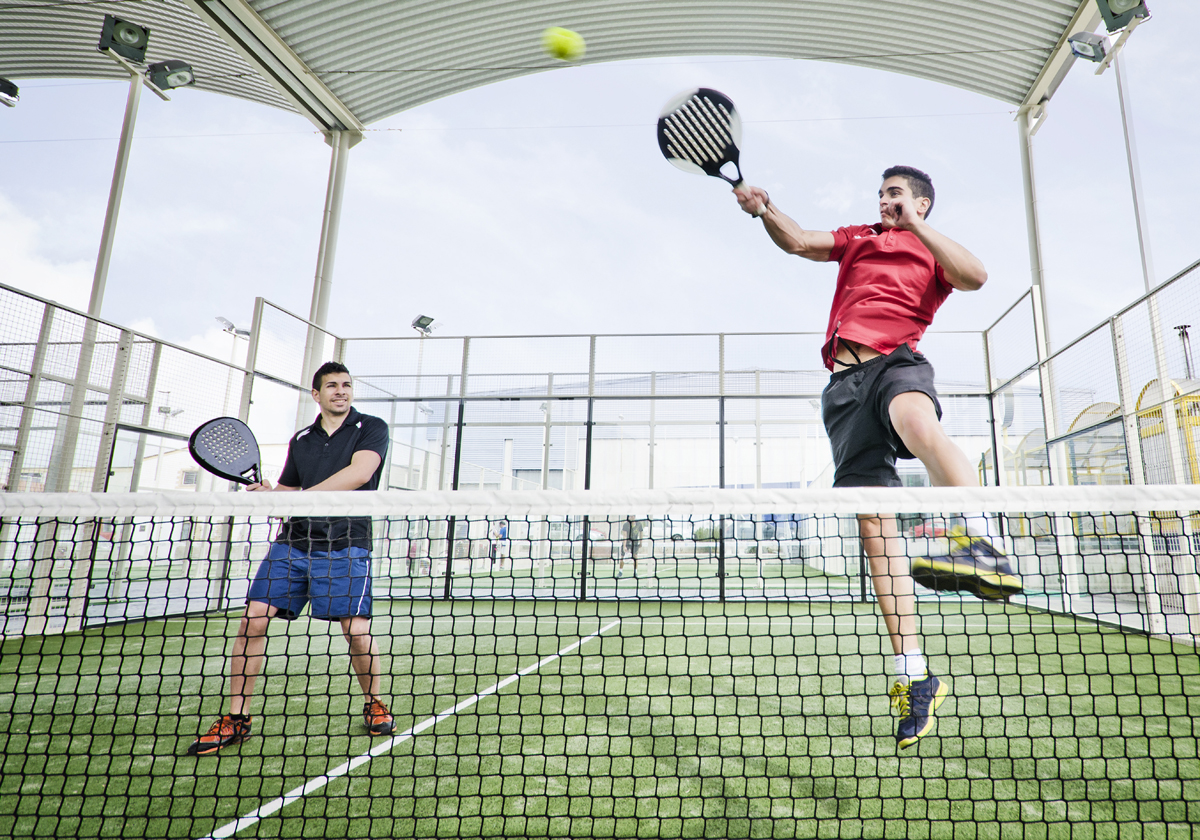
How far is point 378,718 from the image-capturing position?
3117 mm

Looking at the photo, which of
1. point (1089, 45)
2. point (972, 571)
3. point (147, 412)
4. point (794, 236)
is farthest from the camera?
point (1089, 45)

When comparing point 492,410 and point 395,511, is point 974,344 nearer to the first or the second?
point 492,410

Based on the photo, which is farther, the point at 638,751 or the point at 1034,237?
the point at 1034,237

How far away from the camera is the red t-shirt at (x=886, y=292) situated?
246 centimetres

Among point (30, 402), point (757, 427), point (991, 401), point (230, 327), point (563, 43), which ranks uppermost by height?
point (563, 43)

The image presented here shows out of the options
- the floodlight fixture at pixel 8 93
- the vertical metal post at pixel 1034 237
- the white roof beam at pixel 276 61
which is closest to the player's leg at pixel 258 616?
the vertical metal post at pixel 1034 237

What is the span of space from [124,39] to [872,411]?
9949 millimetres

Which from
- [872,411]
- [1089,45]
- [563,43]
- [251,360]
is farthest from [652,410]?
[872,411]

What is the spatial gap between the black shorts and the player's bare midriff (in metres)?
0.03

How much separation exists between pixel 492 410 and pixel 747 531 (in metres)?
4.24

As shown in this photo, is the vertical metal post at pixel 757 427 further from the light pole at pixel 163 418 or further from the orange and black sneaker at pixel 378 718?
the orange and black sneaker at pixel 378 718

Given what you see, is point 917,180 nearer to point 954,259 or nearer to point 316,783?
point 954,259

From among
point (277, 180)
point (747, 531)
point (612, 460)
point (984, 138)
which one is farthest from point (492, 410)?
point (277, 180)

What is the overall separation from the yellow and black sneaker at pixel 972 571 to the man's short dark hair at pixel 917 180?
117 cm
